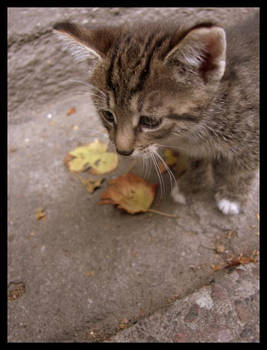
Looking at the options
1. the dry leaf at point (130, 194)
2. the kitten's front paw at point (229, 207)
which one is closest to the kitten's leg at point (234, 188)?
the kitten's front paw at point (229, 207)

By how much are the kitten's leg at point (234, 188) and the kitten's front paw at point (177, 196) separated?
0.24 metres

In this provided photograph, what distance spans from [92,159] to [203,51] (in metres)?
1.42

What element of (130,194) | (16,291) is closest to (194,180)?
(130,194)

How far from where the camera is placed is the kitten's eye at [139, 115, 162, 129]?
1.63 m

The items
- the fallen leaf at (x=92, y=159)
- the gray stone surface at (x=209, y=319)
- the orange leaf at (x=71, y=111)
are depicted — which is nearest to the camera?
the gray stone surface at (x=209, y=319)

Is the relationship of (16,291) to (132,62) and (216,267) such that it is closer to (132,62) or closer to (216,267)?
(216,267)

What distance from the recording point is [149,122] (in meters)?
1.65

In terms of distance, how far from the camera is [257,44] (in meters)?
2.02

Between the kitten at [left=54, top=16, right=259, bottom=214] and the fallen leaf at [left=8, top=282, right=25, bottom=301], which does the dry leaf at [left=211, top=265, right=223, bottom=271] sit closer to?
the kitten at [left=54, top=16, right=259, bottom=214]

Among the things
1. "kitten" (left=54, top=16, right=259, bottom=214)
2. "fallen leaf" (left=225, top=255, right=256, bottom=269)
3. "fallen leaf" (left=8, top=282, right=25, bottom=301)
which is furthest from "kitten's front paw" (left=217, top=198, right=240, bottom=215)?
"fallen leaf" (left=8, top=282, right=25, bottom=301)

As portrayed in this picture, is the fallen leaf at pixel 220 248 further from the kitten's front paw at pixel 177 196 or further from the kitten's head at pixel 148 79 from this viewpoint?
the kitten's head at pixel 148 79

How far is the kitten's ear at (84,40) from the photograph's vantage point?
5.36 feet
